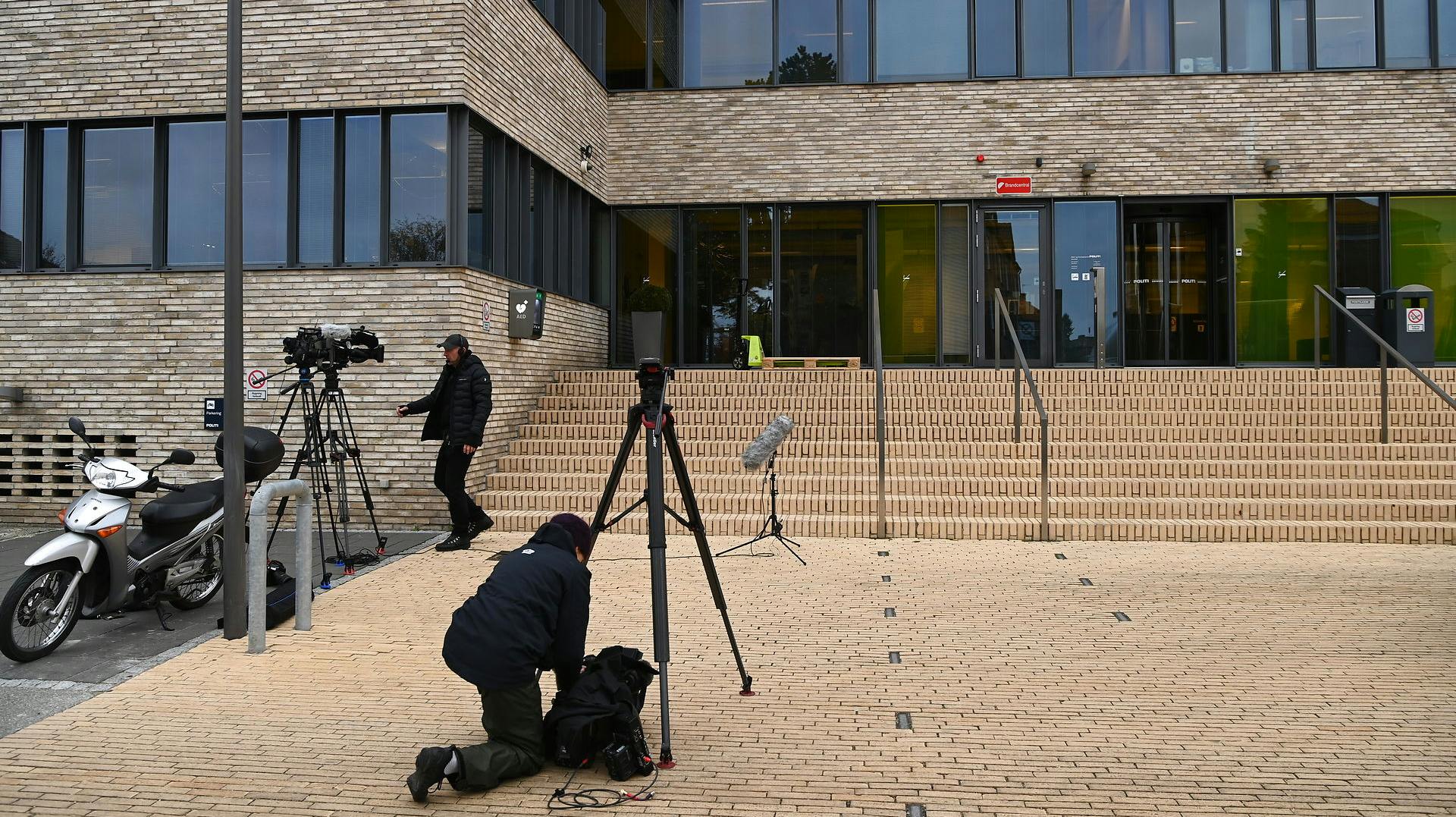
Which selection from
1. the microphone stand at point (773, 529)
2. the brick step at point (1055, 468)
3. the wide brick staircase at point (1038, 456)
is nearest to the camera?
the microphone stand at point (773, 529)

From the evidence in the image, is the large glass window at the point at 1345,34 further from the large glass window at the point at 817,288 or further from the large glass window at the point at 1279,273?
the large glass window at the point at 817,288

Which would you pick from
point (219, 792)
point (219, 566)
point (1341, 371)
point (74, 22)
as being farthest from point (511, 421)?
point (1341, 371)

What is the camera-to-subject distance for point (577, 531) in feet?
13.8

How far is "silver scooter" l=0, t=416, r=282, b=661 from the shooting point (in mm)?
5621

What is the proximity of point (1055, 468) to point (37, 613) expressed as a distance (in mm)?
8467

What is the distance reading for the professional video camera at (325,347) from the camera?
7902mm

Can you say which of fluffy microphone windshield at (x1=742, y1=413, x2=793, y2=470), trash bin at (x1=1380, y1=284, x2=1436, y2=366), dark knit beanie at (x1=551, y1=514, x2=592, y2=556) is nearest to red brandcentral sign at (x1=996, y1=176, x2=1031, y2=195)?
trash bin at (x1=1380, y1=284, x2=1436, y2=366)

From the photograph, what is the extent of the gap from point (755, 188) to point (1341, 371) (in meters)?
7.96

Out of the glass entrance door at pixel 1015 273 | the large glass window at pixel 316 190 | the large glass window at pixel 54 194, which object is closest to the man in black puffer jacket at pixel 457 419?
the large glass window at pixel 316 190

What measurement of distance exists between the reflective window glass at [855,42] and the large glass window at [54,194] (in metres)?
9.93

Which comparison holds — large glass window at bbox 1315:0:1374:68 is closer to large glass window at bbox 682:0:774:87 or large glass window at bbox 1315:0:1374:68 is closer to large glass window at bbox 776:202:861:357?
large glass window at bbox 776:202:861:357

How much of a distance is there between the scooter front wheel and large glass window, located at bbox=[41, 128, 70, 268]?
6.37m

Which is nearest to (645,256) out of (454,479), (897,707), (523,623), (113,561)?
(454,479)

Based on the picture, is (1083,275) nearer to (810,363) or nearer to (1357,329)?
(1357,329)
